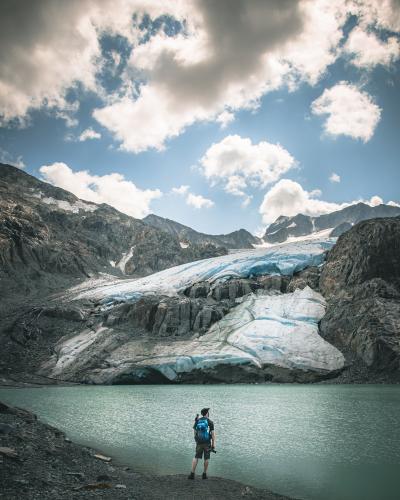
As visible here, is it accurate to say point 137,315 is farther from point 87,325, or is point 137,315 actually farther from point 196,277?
point 196,277

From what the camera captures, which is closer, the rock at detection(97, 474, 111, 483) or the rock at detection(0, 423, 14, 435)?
the rock at detection(97, 474, 111, 483)

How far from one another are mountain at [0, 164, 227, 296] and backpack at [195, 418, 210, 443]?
307 feet

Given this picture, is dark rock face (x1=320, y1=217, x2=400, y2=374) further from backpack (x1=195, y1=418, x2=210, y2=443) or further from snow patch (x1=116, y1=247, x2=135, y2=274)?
snow patch (x1=116, y1=247, x2=135, y2=274)

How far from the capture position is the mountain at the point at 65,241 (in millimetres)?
110688

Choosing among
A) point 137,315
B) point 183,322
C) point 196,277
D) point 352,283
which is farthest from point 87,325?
point 352,283

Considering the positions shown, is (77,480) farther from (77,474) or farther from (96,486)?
(96,486)

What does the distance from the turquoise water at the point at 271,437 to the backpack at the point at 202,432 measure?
6.98ft

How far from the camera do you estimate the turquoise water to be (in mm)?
13352

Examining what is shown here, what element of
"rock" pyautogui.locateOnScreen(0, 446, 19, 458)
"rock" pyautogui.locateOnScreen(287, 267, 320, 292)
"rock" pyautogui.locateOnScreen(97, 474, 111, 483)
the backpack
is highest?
"rock" pyautogui.locateOnScreen(287, 267, 320, 292)

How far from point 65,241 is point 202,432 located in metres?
131

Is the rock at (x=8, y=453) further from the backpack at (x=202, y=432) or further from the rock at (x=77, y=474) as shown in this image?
the backpack at (x=202, y=432)

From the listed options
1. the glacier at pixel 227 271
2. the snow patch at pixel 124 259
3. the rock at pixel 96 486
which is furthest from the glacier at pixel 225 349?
the snow patch at pixel 124 259

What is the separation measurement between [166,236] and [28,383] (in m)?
123

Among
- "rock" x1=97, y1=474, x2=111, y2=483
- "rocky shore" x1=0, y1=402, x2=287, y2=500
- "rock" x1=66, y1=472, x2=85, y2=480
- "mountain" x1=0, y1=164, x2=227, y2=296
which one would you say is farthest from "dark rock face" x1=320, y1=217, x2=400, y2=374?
"mountain" x1=0, y1=164, x2=227, y2=296
